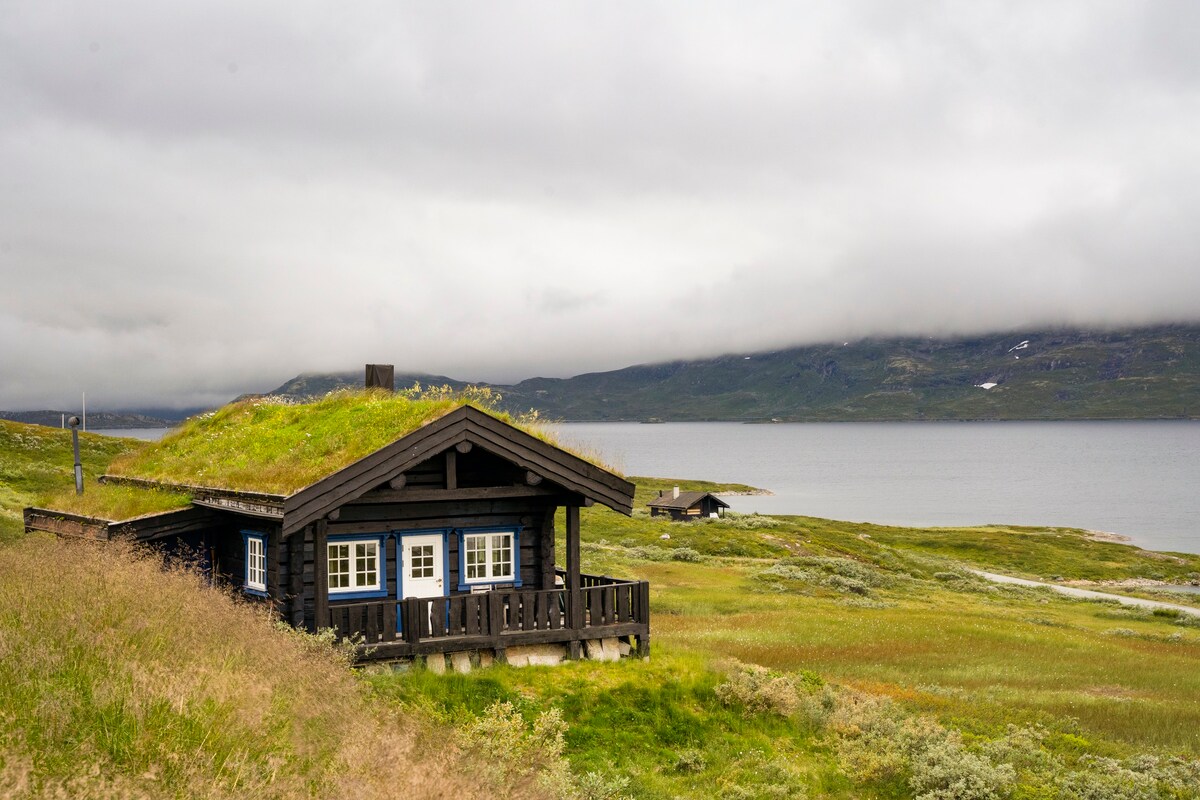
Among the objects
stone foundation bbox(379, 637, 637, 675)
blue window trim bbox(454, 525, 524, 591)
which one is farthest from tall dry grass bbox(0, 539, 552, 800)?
blue window trim bbox(454, 525, 524, 591)

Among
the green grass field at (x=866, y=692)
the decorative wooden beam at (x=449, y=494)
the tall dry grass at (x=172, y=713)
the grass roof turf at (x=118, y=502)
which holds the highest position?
the decorative wooden beam at (x=449, y=494)

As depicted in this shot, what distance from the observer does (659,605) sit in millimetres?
40438

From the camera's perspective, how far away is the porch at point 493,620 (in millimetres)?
18750

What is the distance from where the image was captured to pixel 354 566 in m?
20.8

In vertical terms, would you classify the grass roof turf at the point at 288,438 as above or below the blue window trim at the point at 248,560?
above

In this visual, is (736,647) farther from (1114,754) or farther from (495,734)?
(495,734)

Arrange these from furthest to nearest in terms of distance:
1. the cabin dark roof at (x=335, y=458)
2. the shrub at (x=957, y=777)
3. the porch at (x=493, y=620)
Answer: the porch at (x=493, y=620)
the cabin dark roof at (x=335, y=458)
the shrub at (x=957, y=777)

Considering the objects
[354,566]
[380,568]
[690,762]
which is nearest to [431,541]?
[380,568]

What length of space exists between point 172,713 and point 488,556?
540 inches

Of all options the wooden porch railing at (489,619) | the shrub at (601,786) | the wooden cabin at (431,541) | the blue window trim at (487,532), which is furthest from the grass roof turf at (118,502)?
the shrub at (601,786)

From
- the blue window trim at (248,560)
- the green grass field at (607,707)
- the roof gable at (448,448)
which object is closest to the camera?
the green grass field at (607,707)

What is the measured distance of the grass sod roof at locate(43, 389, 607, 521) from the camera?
19797mm

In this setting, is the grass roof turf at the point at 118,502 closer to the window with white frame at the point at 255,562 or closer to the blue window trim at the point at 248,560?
the blue window trim at the point at 248,560

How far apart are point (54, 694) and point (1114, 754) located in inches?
762
